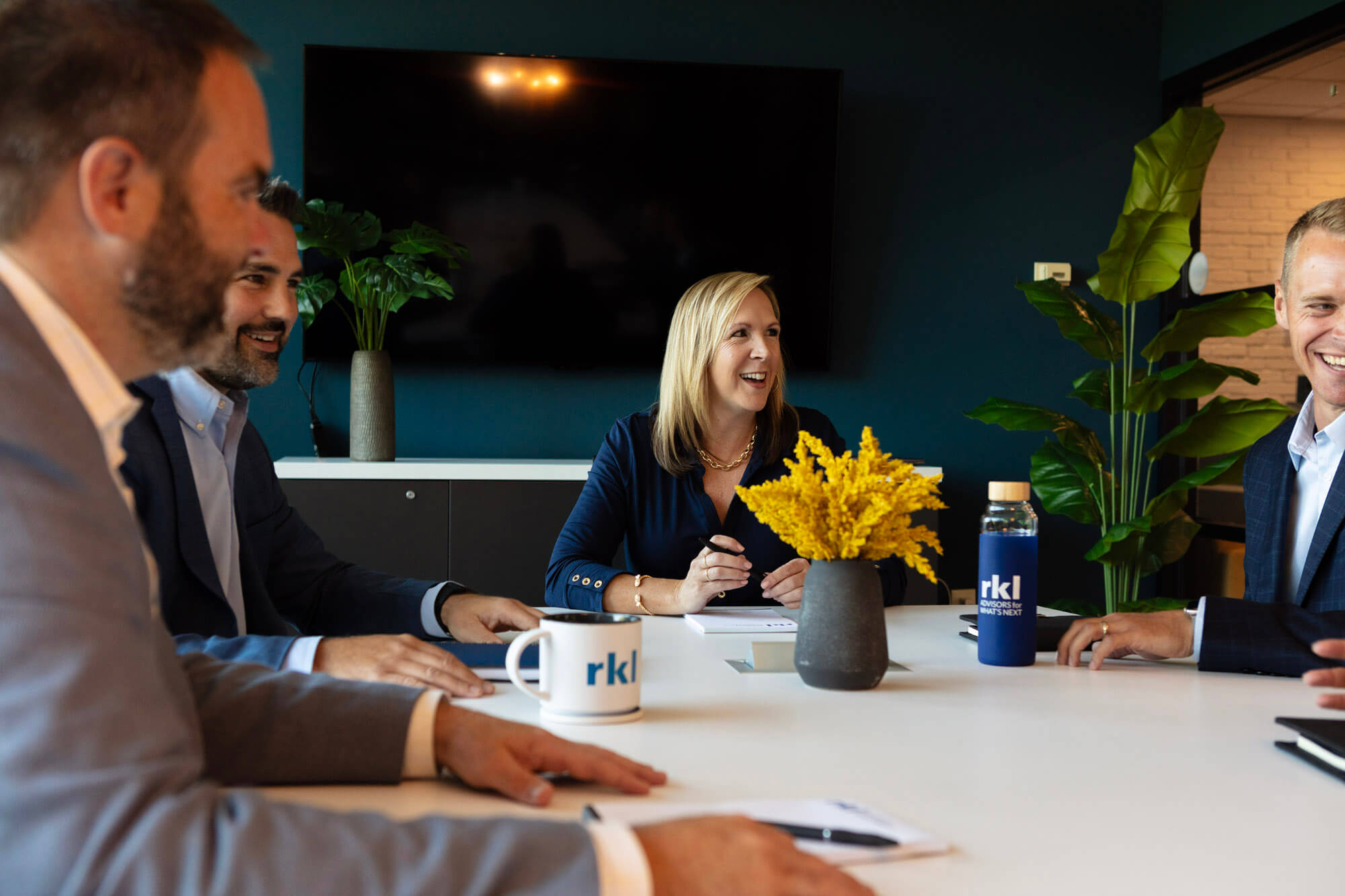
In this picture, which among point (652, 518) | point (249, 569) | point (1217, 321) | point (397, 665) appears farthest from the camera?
point (1217, 321)

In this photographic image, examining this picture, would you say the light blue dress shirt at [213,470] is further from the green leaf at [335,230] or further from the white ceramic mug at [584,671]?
the green leaf at [335,230]

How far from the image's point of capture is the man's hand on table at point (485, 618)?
150 cm

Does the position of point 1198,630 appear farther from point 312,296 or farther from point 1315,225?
point 312,296

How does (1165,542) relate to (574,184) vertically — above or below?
below

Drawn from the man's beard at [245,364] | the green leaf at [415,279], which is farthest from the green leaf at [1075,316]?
the man's beard at [245,364]

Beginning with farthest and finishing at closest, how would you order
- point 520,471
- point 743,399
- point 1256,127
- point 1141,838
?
point 1256,127 → point 520,471 → point 743,399 → point 1141,838

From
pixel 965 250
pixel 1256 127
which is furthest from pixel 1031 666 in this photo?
pixel 1256 127

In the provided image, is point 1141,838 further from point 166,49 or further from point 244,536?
point 244,536

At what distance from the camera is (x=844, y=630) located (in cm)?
123

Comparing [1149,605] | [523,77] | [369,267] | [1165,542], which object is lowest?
[1149,605]

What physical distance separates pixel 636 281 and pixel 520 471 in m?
0.95

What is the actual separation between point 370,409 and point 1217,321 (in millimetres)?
2729

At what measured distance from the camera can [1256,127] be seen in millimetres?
5191

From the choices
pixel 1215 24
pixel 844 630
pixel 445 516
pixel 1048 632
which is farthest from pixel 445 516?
pixel 1215 24
